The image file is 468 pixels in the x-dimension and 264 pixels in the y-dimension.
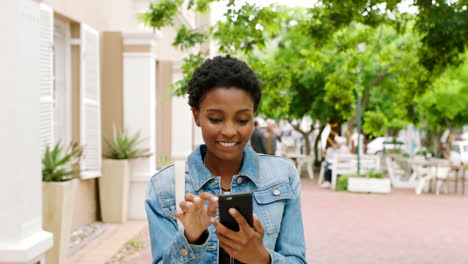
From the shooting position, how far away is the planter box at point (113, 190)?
8305 mm

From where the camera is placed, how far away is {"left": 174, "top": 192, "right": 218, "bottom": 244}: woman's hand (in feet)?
4.92

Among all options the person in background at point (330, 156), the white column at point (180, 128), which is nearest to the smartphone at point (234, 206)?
the white column at point (180, 128)

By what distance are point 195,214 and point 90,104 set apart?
21.8ft

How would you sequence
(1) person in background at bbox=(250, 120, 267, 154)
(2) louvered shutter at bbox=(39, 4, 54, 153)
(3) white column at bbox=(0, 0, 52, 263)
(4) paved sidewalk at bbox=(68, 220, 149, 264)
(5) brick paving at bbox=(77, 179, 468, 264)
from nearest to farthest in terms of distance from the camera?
(3) white column at bbox=(0, 0, 52, 263) < (4) paved sidewalk at bbox=(68, 220, 149, 264) < (2) louvered shutter at bbox=(39, 4, 54, 153) < (5) brick paving at bbox=(77, 179, 468, 264) < (1) person in background at bbox=(250, 120, 267, 154)

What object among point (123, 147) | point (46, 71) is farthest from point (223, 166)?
point (123, 147)

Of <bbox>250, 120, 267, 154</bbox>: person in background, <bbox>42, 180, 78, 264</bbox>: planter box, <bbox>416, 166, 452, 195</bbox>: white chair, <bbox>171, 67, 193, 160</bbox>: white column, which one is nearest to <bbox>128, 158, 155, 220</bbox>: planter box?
<bbox>42, 180, 78, 264</bbox>: planter box

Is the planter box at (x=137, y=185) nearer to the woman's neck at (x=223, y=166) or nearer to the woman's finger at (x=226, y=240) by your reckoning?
the woman's neck at (x=223, y=166)

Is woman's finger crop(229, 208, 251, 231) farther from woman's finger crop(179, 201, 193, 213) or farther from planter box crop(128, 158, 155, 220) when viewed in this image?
planter box crop(128, 158, 155, 220)

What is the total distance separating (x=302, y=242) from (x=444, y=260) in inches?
221

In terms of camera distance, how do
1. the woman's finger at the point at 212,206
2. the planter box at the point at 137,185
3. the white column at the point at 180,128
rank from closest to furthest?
the woman's finger at the point at 212,206
the planter box at the point at 137,185
the white column at the point at 180,128

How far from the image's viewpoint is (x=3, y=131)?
3.46 meters

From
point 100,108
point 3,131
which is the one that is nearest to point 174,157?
point 100,108

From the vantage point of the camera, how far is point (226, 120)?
1803mm

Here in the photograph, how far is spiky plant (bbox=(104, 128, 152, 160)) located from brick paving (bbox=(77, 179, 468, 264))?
5.50 feet
